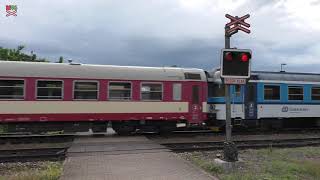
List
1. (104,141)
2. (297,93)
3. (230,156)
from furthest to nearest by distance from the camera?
(297,93) → (104,141) → (230,156)

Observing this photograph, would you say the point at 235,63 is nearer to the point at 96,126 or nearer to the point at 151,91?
the point at 151,91

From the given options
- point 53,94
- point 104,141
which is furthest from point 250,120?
point 53,94

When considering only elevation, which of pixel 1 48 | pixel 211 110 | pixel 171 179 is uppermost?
pixel 1 48

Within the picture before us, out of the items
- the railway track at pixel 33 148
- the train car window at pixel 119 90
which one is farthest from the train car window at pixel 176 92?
the railway track at pixel 33 148

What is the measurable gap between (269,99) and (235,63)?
480 inches

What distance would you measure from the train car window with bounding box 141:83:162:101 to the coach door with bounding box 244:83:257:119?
444cm

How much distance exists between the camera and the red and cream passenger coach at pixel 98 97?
19.0m

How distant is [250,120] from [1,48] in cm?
3143

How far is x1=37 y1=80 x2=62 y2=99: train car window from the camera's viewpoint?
758 inches

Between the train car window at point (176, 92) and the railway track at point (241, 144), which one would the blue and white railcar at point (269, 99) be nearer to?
the train car window at point (176, 92)

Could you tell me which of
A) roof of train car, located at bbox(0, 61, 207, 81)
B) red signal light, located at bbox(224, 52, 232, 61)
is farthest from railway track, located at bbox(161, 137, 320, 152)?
red signal light, located at bbox(224, 52, 232, 61)

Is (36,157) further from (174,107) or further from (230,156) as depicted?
(174,107)

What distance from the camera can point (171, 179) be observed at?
398 inches

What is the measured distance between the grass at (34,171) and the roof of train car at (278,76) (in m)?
11.8
